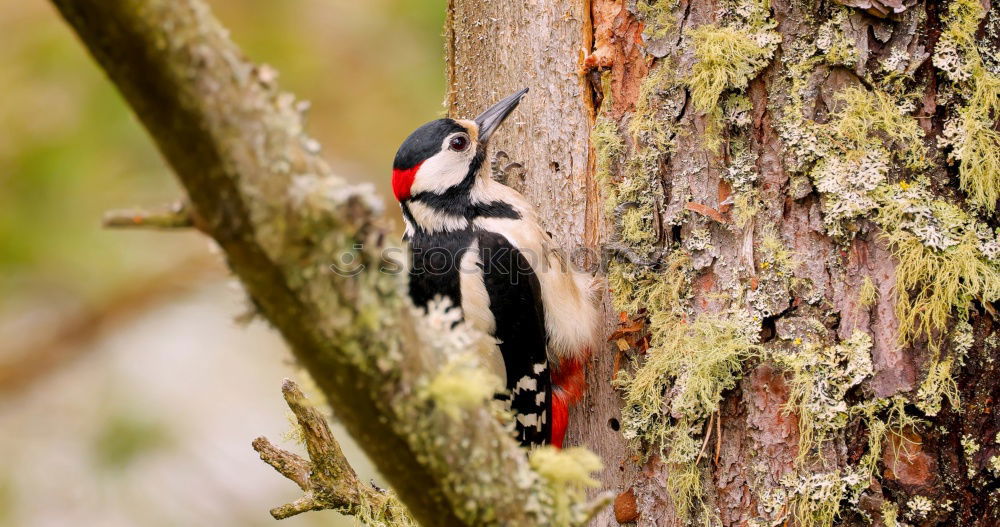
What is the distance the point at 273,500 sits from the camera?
410cm

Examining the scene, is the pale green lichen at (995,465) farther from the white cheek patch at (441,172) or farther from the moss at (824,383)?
the white cheek patch at (441,172)

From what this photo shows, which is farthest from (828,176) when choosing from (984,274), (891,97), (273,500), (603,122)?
(273,500)

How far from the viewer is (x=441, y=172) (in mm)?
2719

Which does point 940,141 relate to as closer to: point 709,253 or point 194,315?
point 709,253

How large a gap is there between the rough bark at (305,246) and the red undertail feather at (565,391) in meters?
1.20

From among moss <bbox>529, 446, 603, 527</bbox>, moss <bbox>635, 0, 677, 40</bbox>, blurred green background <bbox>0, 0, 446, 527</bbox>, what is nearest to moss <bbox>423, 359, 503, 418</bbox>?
moss <bbox>529, 446, 603, 527</bbox>

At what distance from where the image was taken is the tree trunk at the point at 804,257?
5.63ft

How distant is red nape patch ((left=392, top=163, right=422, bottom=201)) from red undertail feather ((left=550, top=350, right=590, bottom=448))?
0.76m

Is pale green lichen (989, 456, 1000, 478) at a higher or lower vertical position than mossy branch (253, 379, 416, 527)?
lower

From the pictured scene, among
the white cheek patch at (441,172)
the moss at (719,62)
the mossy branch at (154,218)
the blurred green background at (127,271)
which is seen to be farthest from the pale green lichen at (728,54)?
the blurred green background at (127,271)

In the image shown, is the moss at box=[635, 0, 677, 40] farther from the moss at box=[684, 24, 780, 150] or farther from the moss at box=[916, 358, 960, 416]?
the moss at box=[916, 358, 960, 416]

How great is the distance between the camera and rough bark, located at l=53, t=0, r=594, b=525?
92cm

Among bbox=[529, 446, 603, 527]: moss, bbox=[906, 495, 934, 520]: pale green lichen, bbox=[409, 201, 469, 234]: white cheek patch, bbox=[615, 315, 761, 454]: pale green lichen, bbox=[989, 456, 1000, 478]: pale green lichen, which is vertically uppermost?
bbox=[409, 201, 469, 234]: white cheek patch

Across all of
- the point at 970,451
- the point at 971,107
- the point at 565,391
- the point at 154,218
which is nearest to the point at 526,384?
the point at 565,391
